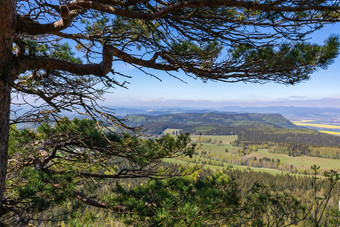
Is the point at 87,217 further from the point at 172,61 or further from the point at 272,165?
the point at 272,165

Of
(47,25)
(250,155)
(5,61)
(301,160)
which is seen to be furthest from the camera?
(250,155)

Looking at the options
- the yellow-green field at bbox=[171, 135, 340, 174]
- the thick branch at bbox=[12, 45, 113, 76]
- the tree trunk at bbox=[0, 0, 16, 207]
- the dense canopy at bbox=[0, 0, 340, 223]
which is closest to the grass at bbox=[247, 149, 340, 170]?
the yellow-green field at bbox=[171, 135, 340, 174]

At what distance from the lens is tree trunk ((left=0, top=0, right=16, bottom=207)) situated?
175 centimetres

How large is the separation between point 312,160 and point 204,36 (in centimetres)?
15307

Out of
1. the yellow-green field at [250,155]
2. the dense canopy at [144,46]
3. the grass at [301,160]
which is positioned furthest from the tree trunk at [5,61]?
the grass at [301,160]

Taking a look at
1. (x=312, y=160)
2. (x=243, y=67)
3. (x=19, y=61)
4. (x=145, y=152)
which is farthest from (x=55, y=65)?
(x=312, y=160)

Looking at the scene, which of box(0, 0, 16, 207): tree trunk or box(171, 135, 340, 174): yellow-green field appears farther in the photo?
box(171, 135, 340, 174): yellow-green field

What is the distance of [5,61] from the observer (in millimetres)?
1826

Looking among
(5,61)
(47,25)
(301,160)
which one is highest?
(47,25)

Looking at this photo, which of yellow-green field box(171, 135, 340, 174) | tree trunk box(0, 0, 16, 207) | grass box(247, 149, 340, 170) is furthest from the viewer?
grass box(247, 149, 340, 170)

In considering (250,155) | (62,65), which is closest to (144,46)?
(62,65)

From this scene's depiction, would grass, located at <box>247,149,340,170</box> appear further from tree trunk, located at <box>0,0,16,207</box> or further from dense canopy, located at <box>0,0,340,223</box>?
tree trunk, located at <box>0,0,16,207</box>

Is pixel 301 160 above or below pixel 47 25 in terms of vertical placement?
below

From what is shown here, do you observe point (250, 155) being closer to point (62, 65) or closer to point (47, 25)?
point (62, 65)
